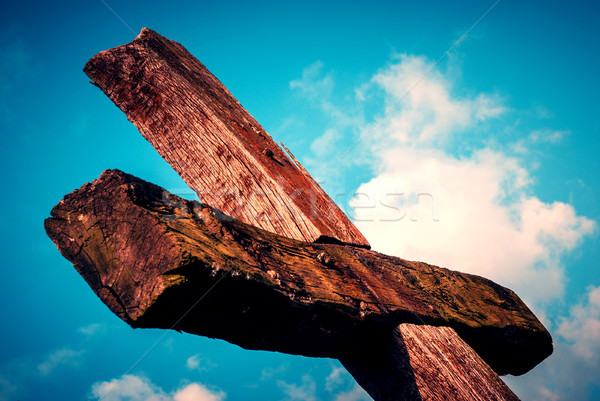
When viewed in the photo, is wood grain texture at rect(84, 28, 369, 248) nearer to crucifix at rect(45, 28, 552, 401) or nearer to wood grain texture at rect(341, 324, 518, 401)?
crucifix at rect(45, 28, 552, 401)

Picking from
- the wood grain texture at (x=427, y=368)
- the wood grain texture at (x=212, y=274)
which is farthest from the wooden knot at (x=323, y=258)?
the wood grain texture at (x=427, y=368)

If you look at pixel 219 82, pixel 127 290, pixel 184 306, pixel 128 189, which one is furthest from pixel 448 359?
pixel 219 82

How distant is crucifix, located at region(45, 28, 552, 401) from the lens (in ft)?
3.08

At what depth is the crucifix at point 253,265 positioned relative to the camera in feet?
3.08

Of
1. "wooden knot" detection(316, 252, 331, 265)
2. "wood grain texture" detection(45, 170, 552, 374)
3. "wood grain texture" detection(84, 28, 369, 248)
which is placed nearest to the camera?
"wood grain texture" detection(45, 170, 552, 374)

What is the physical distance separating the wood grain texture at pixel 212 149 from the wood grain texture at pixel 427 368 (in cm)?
56

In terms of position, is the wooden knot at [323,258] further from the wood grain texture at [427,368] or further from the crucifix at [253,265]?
the wood grain texture at [427,368]

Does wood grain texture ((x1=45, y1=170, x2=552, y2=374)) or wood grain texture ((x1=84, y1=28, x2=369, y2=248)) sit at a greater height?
wood grain texture ((x1=84, y1=28, x2=369, y2=248))

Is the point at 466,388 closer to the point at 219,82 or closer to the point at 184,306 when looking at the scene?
the point at 184,306

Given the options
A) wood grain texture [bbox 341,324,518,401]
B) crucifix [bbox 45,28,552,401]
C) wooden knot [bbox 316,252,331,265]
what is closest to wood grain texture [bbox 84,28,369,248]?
crucifix [bbox 45,28,552,401]

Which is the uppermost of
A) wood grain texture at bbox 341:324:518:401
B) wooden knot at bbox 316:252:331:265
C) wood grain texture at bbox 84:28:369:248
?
wood grain texture at bbox 84:28:369:248

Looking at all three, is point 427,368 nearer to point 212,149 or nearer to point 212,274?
point 212,274

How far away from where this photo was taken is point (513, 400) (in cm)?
143

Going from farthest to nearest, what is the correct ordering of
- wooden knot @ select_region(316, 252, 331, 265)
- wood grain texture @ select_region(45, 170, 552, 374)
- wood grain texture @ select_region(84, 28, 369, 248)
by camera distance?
wood grain texture @ select_region(84, 28, 369, 248) < wooden knot @ select_region(316, 252, 331, 265) < wood grain texture @ select_region(45, 170, 552, 374)
